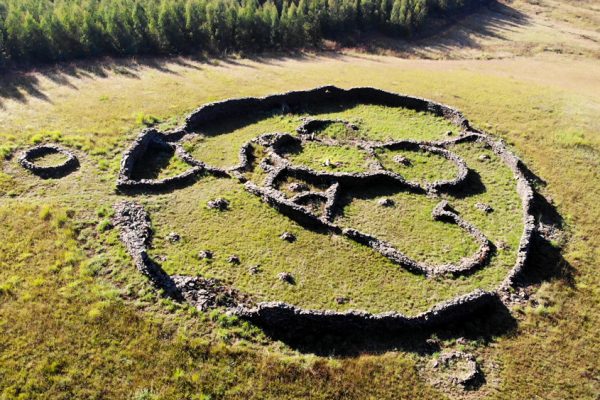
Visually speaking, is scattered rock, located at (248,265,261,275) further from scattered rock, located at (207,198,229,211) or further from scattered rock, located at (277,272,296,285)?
scattered rock, located at (207,198,229,211)

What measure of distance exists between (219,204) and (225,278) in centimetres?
665

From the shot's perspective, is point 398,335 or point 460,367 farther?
point 398,335

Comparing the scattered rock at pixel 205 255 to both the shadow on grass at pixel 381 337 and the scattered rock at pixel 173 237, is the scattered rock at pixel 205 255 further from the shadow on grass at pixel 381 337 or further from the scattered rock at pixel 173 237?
the shadow on grass at pixel 381 337

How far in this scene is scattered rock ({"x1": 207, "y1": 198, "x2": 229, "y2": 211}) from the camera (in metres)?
29.0

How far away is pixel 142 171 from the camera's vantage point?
33219mm

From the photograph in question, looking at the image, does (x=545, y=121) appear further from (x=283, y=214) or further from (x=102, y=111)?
(x=102, y=111)

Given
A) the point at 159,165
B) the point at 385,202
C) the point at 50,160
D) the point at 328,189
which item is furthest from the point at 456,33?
the point at 50,160

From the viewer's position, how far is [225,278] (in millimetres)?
23703

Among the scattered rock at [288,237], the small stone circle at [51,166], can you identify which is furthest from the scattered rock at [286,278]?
the small stone circle at [51,166]

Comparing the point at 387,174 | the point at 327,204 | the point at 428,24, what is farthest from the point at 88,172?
the point at 428,24

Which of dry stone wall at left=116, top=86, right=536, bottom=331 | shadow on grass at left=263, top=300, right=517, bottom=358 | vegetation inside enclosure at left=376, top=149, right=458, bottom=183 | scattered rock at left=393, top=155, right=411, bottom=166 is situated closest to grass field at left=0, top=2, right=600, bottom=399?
shadow on grass at left=263, top=300, right=517, bottom=358

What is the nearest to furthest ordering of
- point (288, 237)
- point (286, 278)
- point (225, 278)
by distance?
1. point (225, 278)
2. point (286, 278)
3. point (288, 237)

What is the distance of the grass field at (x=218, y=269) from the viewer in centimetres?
1878

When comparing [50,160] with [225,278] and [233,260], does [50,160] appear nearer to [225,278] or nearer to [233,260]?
[233,260]
